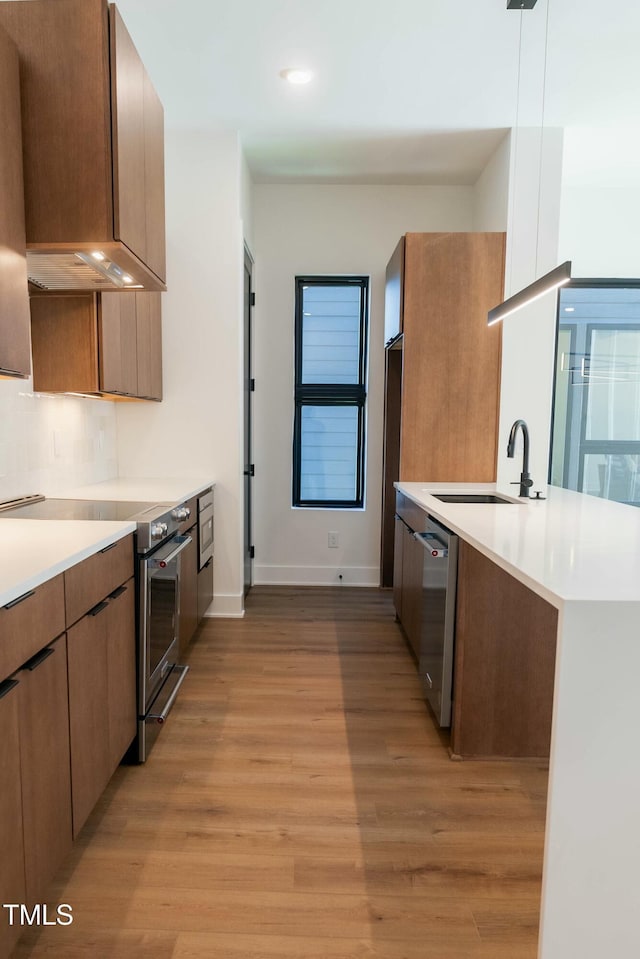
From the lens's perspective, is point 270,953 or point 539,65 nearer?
point 270,953

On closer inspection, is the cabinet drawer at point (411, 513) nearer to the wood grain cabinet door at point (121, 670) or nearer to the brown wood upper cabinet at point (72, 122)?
the wood grain cabinet door at point (121, 670)

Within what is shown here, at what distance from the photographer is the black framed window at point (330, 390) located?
4.41 metres

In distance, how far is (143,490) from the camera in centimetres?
304

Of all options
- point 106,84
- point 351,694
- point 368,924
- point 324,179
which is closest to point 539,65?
point 324,179

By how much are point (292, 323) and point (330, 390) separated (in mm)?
582

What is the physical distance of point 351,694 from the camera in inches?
109

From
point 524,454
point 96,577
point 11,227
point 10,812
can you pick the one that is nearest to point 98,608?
point 96,577

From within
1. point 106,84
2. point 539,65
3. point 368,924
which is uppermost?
point 539,65

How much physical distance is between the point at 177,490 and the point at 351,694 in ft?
4.46

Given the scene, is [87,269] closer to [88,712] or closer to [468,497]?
[88,712]

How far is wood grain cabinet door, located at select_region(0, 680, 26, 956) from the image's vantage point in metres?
1.20

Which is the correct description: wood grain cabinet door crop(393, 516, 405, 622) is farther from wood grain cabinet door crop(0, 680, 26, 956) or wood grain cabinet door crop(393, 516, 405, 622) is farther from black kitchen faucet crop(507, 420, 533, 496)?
wood grain cabinet door crop(0, 680, 26, 956)

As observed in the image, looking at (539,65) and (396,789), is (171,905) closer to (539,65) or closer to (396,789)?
(396,789)

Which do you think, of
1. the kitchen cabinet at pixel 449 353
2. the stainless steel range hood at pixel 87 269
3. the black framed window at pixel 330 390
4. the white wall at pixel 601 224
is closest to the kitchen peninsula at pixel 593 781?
the stainless steel range hood at pixel 87 269
